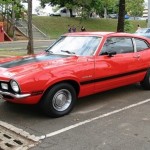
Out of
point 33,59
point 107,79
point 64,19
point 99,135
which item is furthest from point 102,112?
point 64,19

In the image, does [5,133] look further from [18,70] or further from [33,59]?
[33,59]

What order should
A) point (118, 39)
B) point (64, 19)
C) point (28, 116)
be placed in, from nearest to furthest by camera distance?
point (28, 116), point (118, 39), point (64, 19)

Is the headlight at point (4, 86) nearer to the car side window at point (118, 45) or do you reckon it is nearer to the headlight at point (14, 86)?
the headlight at point (14, 86)

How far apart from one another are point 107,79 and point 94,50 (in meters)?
0.62

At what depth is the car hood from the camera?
18.8ft

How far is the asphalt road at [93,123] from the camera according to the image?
4.82 metres

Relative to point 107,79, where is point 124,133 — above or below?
below

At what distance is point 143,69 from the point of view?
7.67 meters

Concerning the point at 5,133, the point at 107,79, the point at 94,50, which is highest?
the point at 94,50

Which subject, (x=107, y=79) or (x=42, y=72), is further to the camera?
(x=107, y=79)

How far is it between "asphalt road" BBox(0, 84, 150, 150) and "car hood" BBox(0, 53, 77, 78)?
32.4 inches

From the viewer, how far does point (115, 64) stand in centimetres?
686

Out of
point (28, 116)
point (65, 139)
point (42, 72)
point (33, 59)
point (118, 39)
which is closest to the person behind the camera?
point (65, 139)

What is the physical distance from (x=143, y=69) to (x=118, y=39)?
3.17 feet
